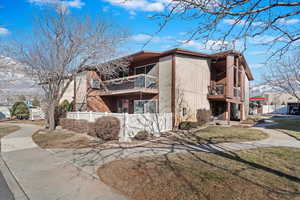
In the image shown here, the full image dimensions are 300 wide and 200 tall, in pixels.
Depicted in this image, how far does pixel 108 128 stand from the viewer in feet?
31.3

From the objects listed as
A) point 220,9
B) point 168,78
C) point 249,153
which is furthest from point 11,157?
point 168,78

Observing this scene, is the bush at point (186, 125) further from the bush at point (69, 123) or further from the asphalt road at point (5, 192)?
the asphalt road at point (5, 192)

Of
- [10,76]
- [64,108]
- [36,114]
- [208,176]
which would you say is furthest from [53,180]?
[36,114]

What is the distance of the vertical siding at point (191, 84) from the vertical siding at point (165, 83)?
1.99 feet

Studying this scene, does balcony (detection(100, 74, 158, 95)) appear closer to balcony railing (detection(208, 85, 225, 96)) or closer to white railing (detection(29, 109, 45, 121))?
balcony railing (detection(208, 85, 225, 96))

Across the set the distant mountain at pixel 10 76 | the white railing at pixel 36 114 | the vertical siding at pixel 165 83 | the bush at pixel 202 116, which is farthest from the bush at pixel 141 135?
the white railing at pixel 36 114

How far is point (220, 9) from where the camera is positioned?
3.45 m

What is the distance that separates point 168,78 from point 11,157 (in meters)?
10.6

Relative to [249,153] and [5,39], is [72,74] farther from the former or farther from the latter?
[249,153]

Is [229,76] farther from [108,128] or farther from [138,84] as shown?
[108,128]

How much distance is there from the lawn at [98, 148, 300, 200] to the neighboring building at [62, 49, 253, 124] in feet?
23.4

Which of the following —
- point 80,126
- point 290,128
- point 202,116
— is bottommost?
point 290,128

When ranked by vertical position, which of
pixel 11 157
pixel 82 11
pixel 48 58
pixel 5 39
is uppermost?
pixel 82 11

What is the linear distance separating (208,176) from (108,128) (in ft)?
20.9
